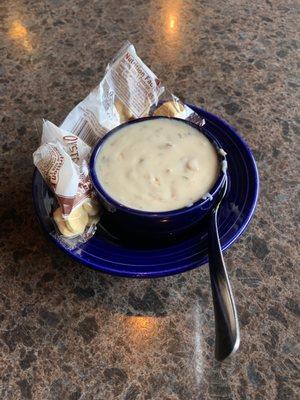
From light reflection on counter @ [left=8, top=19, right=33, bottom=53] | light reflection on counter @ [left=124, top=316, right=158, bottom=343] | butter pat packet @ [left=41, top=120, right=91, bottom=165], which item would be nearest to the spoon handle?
light reflection on counter @ [left=124, top=316, right=158, bottom=343]

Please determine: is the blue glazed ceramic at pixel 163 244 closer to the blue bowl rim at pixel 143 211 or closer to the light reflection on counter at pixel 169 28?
the blue bowl rim at pixel 143 211

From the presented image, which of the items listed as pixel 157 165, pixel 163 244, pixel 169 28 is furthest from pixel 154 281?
pixel 169 28

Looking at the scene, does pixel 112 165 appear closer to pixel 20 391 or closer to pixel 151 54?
pixel 20 391

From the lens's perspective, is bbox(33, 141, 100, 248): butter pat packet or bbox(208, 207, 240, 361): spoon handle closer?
bbox(208, 207, 240, 361): spoon handle

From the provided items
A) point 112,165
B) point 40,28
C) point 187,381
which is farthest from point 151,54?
point 187,381

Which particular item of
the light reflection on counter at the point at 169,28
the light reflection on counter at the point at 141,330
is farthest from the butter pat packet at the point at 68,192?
the light reflection on counter at the point at 169,28

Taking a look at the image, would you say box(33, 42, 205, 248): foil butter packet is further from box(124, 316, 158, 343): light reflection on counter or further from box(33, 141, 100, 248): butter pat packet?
box(124, 316, 158, 343): light reflection on counter
